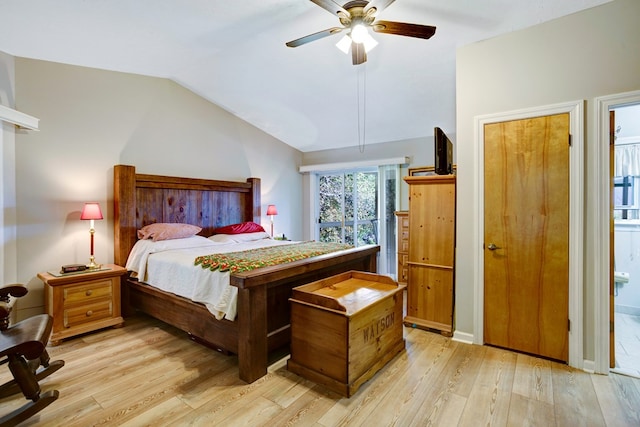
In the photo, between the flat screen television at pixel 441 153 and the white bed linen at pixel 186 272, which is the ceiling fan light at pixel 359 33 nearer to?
the flat screen television at pixel 441 153

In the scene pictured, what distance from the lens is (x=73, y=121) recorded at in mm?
3240

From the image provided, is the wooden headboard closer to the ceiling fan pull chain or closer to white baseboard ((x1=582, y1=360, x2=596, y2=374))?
the ceiling fan pull chain

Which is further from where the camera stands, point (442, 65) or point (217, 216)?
point (217, 216)

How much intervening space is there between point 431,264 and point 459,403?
1.30 meters

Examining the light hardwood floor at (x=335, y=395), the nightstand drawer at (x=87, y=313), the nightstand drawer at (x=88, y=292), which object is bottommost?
the light hardwood floor at (x=335, y=395)

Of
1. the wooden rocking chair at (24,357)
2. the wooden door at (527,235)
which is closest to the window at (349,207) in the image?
the wooden door at (527,235)

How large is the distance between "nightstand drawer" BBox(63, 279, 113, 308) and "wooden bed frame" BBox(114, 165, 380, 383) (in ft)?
0.87

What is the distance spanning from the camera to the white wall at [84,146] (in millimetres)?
3002

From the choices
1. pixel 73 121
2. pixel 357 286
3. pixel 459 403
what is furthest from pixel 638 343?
pixel 73 121

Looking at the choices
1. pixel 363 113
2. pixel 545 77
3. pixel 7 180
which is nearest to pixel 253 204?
pixel 363 113

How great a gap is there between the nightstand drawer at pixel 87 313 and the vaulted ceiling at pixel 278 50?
2391 millimetres

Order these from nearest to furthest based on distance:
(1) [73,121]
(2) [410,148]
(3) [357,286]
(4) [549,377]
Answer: (4) [549,377], (3) [357,286], (1) [73,121], (2) [410,148]

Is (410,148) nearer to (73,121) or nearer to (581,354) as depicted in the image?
(581,354)

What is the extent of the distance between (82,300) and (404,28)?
11.7 feet
